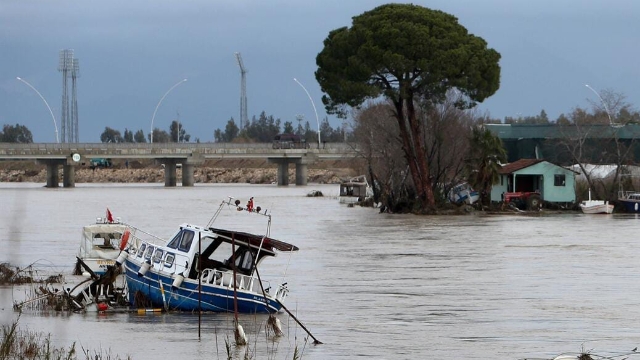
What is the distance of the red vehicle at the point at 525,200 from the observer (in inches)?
3201

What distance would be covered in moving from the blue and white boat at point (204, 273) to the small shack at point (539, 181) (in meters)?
52.1

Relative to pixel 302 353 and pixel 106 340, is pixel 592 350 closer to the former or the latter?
pixel 302 353

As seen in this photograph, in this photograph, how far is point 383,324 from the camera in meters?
28.7

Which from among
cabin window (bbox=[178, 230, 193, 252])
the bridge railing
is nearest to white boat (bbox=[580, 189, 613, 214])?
cabin window (bbox=[178, 230, 193, 252])

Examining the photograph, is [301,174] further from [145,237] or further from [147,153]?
[145,237]

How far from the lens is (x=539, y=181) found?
8325 cm

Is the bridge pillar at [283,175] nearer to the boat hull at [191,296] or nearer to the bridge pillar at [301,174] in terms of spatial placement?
the bridge pillar at [301,174]

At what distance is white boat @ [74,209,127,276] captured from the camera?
3825 centimetres

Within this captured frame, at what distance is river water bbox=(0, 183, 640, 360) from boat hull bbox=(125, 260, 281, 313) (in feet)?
1.31

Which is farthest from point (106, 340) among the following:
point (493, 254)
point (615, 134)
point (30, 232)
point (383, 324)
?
point (615, 134)

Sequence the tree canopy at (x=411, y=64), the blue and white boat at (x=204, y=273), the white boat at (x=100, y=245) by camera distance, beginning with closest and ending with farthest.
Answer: the blue and white boat at (x=204, y=273) → the white boat at (x=100, y=245) → the tree canopy at (x=411, y=64)

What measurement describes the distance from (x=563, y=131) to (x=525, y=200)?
622 inches

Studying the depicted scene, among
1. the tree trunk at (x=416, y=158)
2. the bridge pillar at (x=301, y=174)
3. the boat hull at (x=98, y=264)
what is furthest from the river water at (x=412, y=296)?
the bridge pillar at (x=301, y=174)

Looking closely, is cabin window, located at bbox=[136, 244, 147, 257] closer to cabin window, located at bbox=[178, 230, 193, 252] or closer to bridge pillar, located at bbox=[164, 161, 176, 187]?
cabin window, located at bbox=[178, 230, 193, 252]
